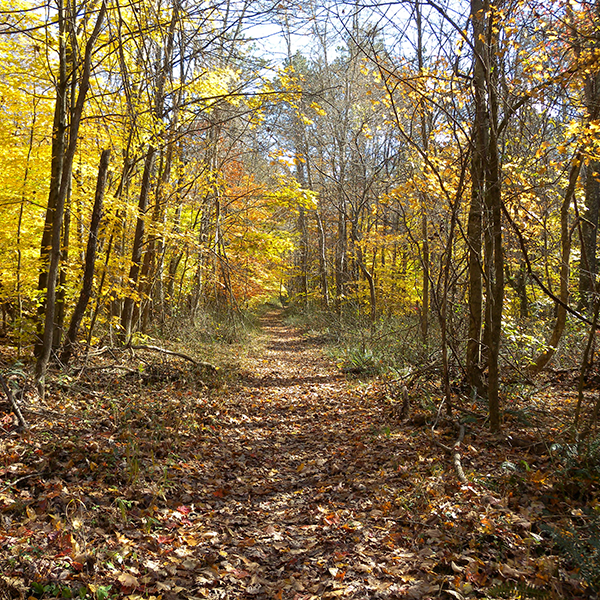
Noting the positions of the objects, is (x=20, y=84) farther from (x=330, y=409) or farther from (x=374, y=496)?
(x=374, y=496)

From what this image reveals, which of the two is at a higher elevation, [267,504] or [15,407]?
[15,407]

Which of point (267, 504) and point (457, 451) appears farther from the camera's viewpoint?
point (457, 451)

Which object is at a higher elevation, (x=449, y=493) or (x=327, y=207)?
(x=327, y=207)

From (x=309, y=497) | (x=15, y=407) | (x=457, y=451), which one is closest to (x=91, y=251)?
(x=15, y=407)

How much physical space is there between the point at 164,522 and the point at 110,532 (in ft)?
1.61

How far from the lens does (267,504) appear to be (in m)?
4.33

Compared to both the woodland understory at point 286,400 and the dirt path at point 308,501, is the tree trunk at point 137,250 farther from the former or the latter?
the dirt path at point 308,501

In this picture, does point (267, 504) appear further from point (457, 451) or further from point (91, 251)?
point (91, 251)

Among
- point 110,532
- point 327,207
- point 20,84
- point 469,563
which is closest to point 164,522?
point 110,532

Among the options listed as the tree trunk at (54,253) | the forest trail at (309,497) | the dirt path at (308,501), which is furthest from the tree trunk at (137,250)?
the tree trunk at (54,253)

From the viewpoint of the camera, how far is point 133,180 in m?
10.7

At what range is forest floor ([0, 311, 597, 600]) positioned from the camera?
2.86m

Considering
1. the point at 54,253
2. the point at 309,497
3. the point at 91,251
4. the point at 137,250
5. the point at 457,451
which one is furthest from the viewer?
the point at 137,250

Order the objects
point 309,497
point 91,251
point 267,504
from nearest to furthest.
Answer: point 267,504 → point 309,497 → point 91,251
